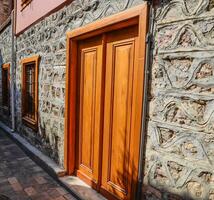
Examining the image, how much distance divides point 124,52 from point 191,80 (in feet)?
3.36

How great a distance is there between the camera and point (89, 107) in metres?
3.35

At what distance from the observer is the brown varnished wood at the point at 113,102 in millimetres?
2381

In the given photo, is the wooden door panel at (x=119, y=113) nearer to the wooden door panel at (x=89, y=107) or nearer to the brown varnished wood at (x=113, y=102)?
the brown varnished wood at (x=113, y=102)

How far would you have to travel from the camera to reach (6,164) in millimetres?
4543

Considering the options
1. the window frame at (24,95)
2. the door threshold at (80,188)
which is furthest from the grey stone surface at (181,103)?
the window frame at (24,95)

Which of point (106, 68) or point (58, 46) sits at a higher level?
point (58, 46)

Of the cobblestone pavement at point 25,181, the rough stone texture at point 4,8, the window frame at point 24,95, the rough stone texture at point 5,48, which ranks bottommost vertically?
the cobblestone pavement at point 25,181

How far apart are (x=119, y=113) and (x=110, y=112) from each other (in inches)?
6.6

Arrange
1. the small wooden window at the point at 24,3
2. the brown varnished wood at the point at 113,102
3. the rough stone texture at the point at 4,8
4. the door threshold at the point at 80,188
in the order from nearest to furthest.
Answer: the brown varnished wood at the point at 113,102 < the door threshold at the point at 80,188 < the small wooden window at the point at 24,3 < the rough stone texture at the point at 4,8

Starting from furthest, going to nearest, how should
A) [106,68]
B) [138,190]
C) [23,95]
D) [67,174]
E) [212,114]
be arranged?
[23,95], [67,174], [106,68], [138,190], [212,114]

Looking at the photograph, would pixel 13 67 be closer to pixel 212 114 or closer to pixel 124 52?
pixel 124 52

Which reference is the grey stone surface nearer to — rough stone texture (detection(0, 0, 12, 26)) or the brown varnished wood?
the brown varnished wood

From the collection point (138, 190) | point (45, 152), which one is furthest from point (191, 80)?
point (45, 152)

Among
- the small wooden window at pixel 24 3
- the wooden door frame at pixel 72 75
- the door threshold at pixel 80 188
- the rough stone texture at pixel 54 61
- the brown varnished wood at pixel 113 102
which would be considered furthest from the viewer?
the small wooden window at pixel 24 3
